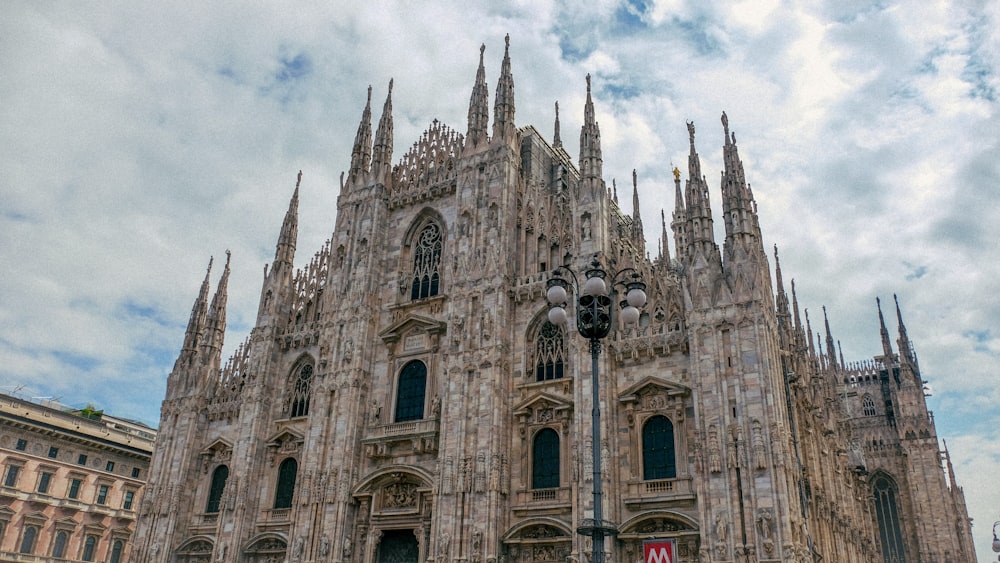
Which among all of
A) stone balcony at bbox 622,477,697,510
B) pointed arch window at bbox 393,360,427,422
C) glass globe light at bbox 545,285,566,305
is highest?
pointed arch window at bbox 393,360,427,422

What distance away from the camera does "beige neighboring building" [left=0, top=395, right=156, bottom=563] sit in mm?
44094

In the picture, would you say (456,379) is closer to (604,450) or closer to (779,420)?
(604,450)

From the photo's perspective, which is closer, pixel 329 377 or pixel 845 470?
pixel 329 377

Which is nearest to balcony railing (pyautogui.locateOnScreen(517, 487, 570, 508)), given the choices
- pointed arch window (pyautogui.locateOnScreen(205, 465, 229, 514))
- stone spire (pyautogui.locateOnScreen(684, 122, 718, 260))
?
stone spire (pyautogui.locateOnScreen(684, 122, 718, 260))

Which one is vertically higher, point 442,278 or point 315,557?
point 442,278

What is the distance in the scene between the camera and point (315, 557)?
1206 inches

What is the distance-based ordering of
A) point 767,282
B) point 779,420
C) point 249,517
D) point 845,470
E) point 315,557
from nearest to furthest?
point 779,420 < point 767,282 < point 315,557 < point 249,517 < point 845,470

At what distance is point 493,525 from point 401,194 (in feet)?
57.0

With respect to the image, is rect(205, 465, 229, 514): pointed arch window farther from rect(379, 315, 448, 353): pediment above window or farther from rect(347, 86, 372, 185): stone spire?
rect(347, 86, 372, 185): stone spire

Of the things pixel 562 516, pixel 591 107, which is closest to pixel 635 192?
pixel 591 107

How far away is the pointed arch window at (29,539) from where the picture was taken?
144ft

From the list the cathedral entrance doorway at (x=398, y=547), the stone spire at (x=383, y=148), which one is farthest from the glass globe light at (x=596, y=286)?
the stone spire at (x=383, y=148)

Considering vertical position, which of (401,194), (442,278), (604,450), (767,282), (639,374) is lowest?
(604,450)

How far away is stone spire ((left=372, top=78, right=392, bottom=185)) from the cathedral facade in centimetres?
14
